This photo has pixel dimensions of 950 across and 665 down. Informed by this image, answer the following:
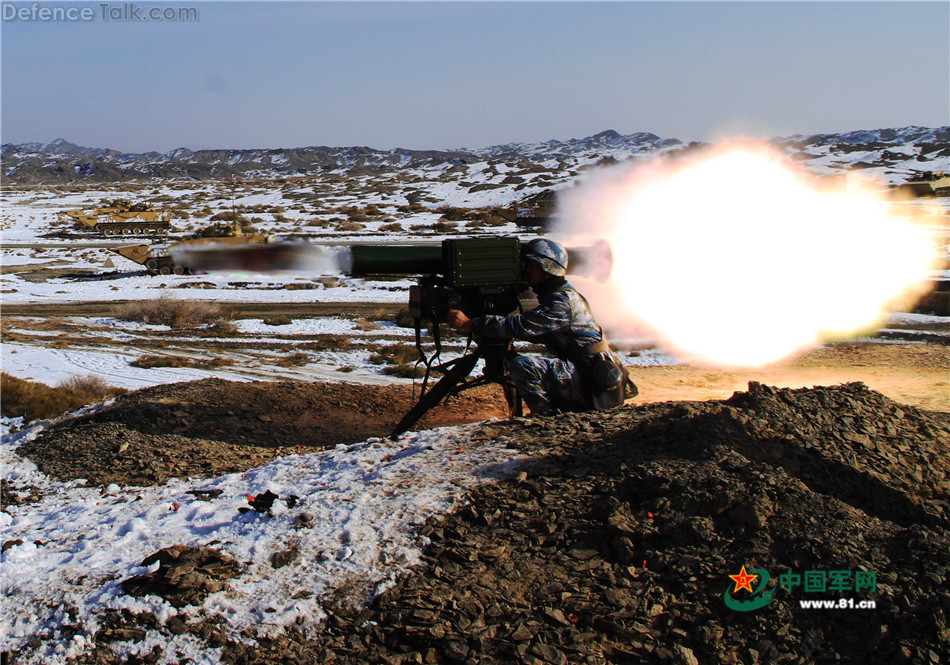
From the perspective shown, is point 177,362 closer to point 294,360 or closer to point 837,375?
point 294,360

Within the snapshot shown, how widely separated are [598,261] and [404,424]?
2.88 meters

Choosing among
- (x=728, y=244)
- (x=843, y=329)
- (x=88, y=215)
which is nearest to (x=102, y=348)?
(x=728, y=244)

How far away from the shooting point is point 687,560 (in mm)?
4641

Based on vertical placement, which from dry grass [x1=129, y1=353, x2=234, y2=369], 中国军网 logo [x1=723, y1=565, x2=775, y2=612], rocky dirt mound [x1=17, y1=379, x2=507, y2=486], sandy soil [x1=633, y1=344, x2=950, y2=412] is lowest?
dry grass [x1=129, y1=353, x2=234, y2=369]

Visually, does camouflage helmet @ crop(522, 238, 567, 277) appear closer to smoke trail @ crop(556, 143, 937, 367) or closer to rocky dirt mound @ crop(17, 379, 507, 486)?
smoke trail @ crop(556, 143, 937, 367)

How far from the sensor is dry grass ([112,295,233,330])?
22.1 meters

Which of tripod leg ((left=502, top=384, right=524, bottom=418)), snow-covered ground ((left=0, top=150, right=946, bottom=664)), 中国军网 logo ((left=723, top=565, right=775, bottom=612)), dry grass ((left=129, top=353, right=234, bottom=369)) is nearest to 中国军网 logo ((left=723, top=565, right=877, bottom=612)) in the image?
中国军网 logo ((left=723, top=565, right=775, bottom=612))

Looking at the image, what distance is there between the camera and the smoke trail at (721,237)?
10.7 metres

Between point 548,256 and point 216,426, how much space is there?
503 cm

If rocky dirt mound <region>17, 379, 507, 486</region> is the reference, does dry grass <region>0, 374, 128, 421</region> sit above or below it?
below

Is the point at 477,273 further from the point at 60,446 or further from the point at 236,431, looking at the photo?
the point at 60,446

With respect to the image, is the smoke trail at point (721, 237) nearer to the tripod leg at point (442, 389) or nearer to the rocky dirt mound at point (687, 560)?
the tripod leg at point (442, 389)

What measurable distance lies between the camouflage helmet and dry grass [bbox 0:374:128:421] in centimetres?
821

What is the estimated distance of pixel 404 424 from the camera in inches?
315
